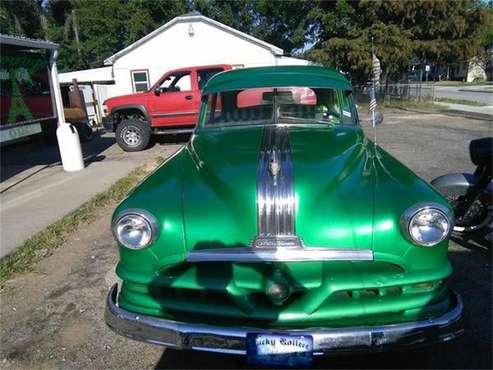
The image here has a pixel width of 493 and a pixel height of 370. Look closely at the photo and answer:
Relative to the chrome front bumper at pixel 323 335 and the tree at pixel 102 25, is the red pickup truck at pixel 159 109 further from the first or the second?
the tree at pixel 102 25

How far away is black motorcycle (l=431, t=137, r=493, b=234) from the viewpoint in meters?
4.12

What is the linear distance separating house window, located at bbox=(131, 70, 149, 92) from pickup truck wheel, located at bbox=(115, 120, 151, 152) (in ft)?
36.5

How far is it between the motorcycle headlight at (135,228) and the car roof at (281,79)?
6.93ft

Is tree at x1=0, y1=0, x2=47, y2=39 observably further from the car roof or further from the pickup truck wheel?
the car roof

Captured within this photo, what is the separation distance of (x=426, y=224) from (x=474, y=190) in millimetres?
2270

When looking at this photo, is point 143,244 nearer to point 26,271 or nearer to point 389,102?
point 26,271

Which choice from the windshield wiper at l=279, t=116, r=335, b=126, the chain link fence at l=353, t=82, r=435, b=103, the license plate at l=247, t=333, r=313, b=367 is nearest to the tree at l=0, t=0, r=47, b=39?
the chain link fence at l=353, t=82, r=435, b=103

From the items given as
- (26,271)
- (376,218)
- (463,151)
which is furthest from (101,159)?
(376,218)

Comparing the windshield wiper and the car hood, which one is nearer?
the car hood

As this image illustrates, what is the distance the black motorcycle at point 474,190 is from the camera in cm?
412

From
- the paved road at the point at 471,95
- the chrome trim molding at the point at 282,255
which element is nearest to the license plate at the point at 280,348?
the chrome trim molding at the point at 282,255

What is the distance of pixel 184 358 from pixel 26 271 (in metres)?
2.31

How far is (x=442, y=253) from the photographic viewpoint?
2445 millimetres

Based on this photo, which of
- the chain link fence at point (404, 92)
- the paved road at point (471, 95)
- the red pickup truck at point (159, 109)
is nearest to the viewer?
the red pickup truck at point (159, 109)
